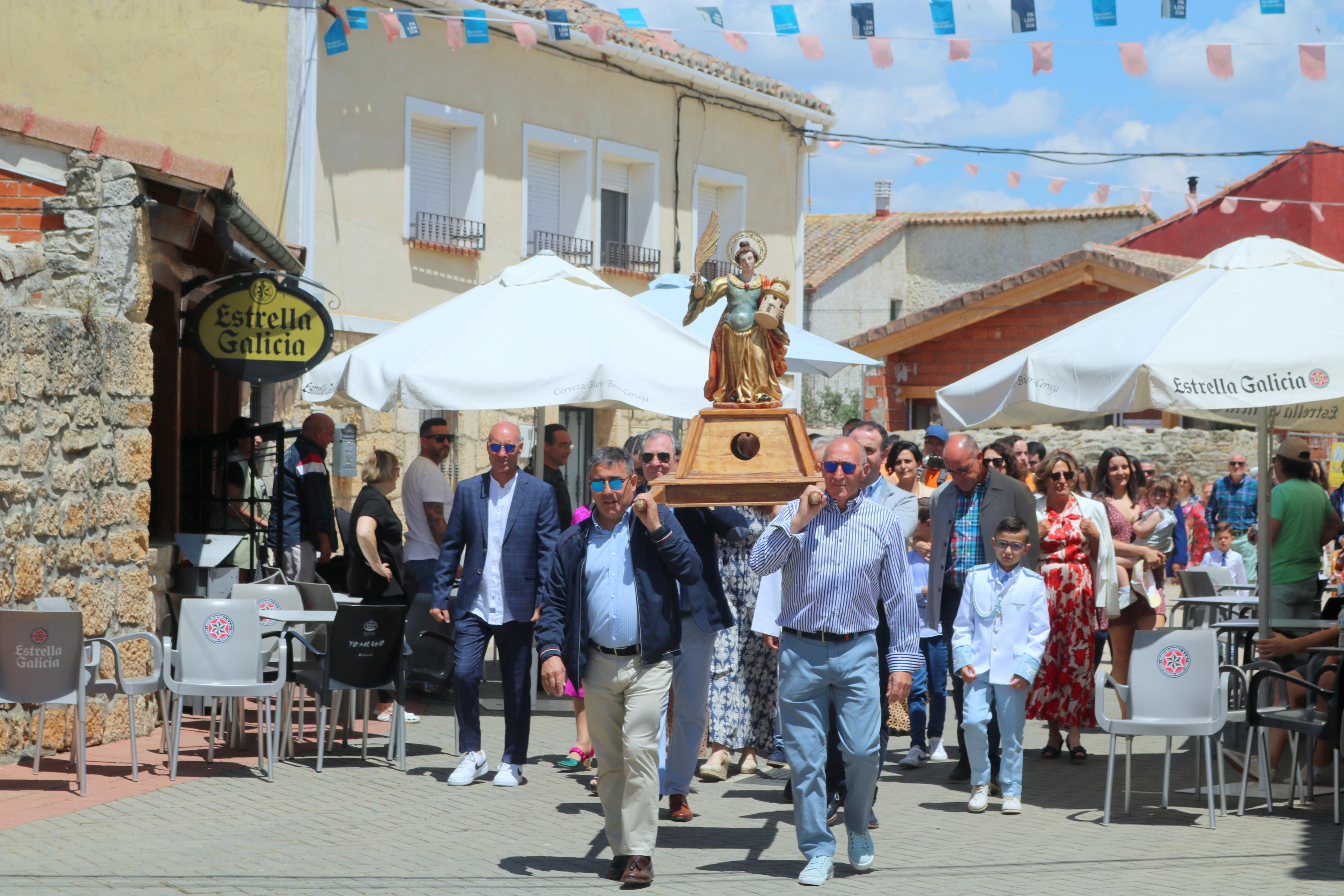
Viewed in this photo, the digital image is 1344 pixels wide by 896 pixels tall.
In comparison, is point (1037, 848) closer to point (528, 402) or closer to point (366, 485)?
point (528, 402)

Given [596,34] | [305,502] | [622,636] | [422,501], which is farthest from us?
[596,34]

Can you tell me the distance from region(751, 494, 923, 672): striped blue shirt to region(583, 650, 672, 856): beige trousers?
602mm

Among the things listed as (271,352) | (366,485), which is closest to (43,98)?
(271,352)

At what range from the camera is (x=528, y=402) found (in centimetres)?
862

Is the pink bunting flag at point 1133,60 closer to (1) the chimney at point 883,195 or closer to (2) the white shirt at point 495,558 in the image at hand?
(2) the white shirt at point 495,558

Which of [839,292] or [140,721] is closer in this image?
[140,721]

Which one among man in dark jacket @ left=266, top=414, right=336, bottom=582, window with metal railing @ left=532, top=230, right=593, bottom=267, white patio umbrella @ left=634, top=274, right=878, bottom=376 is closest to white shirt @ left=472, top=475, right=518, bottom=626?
man in dark jacket @ left=266, top=414, right=336, bottom=582

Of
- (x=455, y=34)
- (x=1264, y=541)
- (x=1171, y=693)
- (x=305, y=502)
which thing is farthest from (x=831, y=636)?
(x=455, y=34)

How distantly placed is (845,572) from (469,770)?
284cm

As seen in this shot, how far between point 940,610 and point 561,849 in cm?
278

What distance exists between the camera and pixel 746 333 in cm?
781

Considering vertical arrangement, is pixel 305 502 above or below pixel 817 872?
above

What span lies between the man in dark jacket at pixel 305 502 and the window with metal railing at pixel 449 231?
22.6ft

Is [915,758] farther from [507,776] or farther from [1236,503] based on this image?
[1236,503]
